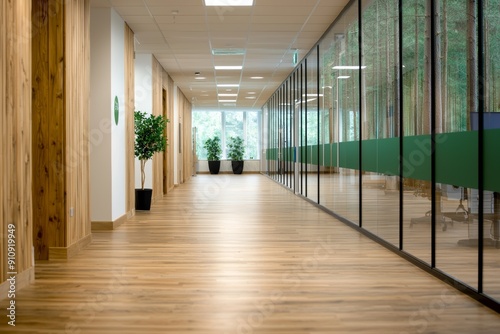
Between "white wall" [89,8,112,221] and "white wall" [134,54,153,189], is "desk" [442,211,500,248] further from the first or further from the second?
"white wall" [134,54,153,189]

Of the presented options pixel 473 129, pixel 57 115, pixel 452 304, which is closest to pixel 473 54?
pixel 473 129

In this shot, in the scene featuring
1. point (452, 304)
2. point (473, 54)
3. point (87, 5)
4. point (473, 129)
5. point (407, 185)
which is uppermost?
point (87, 5)

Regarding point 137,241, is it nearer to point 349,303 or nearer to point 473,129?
point 349,303

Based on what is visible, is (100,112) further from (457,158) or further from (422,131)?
(457,158)

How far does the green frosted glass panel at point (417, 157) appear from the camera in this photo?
4.93m

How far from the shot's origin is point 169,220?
28.9 ft

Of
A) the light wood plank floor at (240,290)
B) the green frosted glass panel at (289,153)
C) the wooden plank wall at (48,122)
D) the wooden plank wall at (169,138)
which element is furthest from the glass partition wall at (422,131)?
the wooden plank wall at (169,138)

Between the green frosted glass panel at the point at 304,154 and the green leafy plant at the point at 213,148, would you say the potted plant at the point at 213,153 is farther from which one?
the green frosted glass panel at the point at 304,154

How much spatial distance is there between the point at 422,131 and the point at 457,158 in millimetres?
829

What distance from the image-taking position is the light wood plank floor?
3.44 meters

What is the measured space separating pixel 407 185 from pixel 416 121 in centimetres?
67

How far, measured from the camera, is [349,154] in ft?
25.9

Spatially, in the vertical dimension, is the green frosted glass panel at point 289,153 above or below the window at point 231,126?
below

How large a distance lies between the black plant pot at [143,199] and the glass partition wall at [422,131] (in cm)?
332
